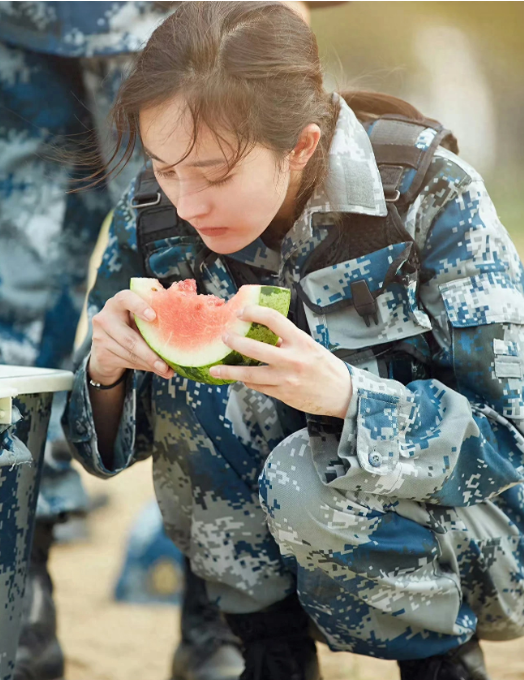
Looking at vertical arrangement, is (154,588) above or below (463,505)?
below

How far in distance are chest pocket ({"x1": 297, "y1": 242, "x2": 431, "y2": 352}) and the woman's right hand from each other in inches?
14.8

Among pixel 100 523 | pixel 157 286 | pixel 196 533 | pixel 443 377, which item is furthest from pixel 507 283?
pixel 100 523

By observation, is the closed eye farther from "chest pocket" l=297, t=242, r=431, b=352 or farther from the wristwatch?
the wristwatch

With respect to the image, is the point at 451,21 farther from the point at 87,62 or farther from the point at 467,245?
the point at 467,245

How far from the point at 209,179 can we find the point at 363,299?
44 centimetres

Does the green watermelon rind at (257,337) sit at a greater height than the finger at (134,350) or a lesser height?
greater

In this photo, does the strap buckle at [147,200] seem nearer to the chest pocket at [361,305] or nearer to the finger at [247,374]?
the chest pocket at [361,305]

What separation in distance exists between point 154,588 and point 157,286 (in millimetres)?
1386

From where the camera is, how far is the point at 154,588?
306 cm

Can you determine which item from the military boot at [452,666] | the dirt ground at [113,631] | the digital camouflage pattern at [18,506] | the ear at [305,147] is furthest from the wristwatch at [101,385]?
the military boot at [452,666]

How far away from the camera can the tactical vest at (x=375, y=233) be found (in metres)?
2.07

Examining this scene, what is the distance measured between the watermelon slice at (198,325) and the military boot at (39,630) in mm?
980

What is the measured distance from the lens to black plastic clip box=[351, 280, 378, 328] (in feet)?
6.72

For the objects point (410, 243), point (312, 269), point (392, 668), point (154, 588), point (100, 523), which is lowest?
point (100, 523)
